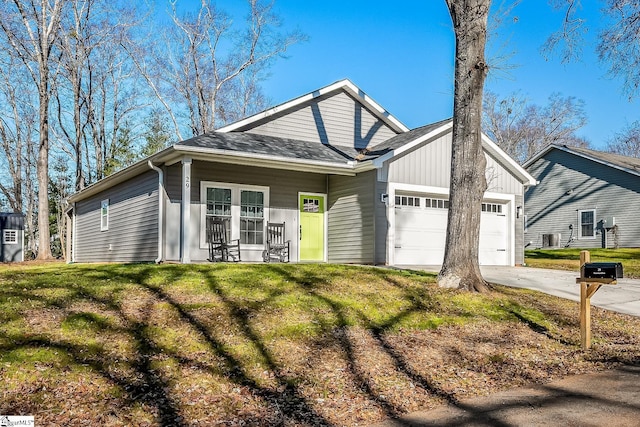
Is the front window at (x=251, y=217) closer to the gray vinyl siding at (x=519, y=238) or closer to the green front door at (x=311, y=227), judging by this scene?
the green front door at (x=311, y=227)

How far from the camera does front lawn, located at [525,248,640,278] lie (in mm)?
15516

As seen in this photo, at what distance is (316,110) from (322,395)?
1172 centimetres

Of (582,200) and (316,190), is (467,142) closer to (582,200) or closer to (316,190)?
(316,190)

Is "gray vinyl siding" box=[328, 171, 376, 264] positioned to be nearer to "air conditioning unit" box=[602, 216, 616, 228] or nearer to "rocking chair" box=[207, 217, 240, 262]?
"rocking chair" box=[207, 217, 240, 262]

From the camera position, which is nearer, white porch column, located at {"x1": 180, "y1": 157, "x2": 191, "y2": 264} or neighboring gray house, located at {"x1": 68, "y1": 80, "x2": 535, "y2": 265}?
white porch column, located at {"x1": 180, "y1": 157, "x2": 191, "y2": 264}

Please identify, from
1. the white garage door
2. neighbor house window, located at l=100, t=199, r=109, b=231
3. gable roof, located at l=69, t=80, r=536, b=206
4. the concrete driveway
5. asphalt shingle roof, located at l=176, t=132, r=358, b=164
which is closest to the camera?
the concrete driveway

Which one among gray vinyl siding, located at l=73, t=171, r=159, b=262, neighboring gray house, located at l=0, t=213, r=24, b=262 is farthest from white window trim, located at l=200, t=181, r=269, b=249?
neighboring gray house, located at l=0, t=213, r=24, b=262

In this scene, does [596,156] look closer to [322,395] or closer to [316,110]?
[316,110]

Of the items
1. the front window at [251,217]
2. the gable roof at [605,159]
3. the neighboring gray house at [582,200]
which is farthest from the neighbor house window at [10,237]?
the gable roof at [605,159]

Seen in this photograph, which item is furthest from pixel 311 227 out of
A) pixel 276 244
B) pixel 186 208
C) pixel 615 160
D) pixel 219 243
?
pixel 615 160

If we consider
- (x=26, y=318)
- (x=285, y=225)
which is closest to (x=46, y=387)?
(x=26, y=318)

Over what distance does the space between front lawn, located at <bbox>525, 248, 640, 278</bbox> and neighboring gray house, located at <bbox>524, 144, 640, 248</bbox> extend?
1235mm

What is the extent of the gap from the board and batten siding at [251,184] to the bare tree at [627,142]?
1336 inches

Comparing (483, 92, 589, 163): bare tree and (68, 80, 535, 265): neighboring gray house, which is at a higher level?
(483, 92, 589, 163): bare tree
